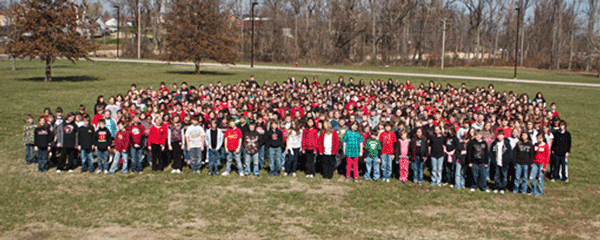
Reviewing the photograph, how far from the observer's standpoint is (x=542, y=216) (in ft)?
31.0

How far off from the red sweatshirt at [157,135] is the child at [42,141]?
2588 mm

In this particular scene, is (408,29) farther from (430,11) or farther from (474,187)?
(474,187)

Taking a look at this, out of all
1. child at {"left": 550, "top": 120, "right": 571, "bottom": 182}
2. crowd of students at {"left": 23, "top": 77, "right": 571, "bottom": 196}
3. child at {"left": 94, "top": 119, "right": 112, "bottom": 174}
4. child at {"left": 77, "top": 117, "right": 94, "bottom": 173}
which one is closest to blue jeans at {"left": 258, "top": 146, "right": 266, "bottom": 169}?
crowd of students at {"left": 23, "top": 77, "right": 571, "bottom": 196}

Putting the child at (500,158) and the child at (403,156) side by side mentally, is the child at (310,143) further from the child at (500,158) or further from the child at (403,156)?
the child at (500,158)

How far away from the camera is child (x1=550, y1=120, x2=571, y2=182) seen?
39.1 ft

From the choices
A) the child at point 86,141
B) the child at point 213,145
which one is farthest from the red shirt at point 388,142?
the child at point 86,141

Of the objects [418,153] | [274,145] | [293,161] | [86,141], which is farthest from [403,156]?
[86,141]

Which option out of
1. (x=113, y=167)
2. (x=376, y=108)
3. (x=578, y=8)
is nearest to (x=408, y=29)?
(x=578, y=8)

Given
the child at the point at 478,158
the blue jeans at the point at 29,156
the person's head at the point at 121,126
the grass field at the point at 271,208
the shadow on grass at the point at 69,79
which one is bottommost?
the grass field at the point at 271,208

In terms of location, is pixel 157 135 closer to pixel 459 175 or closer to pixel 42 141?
pixel 42 141

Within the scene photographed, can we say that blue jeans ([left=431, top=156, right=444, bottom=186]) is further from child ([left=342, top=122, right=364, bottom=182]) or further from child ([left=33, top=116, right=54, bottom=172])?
child ([left=33, top=116, right=54, bottom=172])

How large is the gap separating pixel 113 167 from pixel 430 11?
79632mm

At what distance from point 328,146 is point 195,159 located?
3.50m

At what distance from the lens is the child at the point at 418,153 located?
1123 cm
